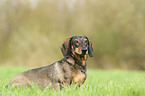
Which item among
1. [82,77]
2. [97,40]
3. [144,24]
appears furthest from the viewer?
[97,40]

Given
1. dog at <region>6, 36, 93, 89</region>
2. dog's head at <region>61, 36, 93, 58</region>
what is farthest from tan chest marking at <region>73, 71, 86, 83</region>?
dog's head at <region>61, 36, 93, 58</region>

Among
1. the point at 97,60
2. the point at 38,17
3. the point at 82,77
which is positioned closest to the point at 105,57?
the point at 97,60

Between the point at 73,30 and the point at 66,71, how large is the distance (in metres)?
19.8

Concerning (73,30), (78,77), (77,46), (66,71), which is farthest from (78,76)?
(73,30)

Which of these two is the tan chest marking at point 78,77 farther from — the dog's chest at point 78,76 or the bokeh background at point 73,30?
the bokeh background at point 73,30

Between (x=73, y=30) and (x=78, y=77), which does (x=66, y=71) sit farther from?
(x=73, y=30)

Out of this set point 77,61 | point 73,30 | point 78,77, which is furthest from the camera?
point 73,30

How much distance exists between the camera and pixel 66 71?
17.4 feet

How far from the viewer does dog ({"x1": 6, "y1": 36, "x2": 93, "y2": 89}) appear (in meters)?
5.22

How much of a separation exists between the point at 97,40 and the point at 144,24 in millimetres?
5441

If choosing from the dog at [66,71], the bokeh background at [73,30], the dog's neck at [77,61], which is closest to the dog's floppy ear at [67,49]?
the dog at [66,71]

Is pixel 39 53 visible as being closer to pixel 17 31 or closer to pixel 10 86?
pixel 17 31

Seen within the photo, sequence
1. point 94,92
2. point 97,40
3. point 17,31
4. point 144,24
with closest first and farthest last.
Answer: point 94,92
point 144,24
point 97,40
point 17,31

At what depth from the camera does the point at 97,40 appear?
24422mm
